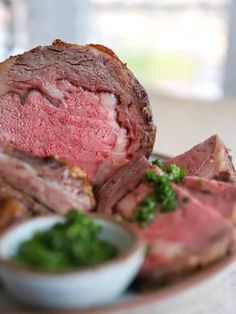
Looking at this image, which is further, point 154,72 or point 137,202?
point 154,72

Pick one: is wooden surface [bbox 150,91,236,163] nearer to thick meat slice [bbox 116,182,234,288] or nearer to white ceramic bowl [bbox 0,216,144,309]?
thick meat slice [bbox 116,182,234,288]

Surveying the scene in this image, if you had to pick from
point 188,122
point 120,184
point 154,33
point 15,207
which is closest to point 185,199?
point 120,184

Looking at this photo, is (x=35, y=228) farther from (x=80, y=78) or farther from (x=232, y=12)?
(x=232, y=12)

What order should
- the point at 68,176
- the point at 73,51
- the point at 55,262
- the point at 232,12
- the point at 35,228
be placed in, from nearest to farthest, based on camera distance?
the point at 55,262 < the point at 35,228 < the point at 68,176 < the point at 73,51 < the point at 232,12

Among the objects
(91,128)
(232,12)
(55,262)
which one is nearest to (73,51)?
(91,128)

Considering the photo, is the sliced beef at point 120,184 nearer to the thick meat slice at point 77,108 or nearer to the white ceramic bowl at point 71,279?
the thick meat slice at point 77,108

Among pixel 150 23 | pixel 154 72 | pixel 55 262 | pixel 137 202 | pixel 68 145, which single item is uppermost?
pixel 150 23

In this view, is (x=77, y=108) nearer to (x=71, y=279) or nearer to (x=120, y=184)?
(x=120, y=184)
